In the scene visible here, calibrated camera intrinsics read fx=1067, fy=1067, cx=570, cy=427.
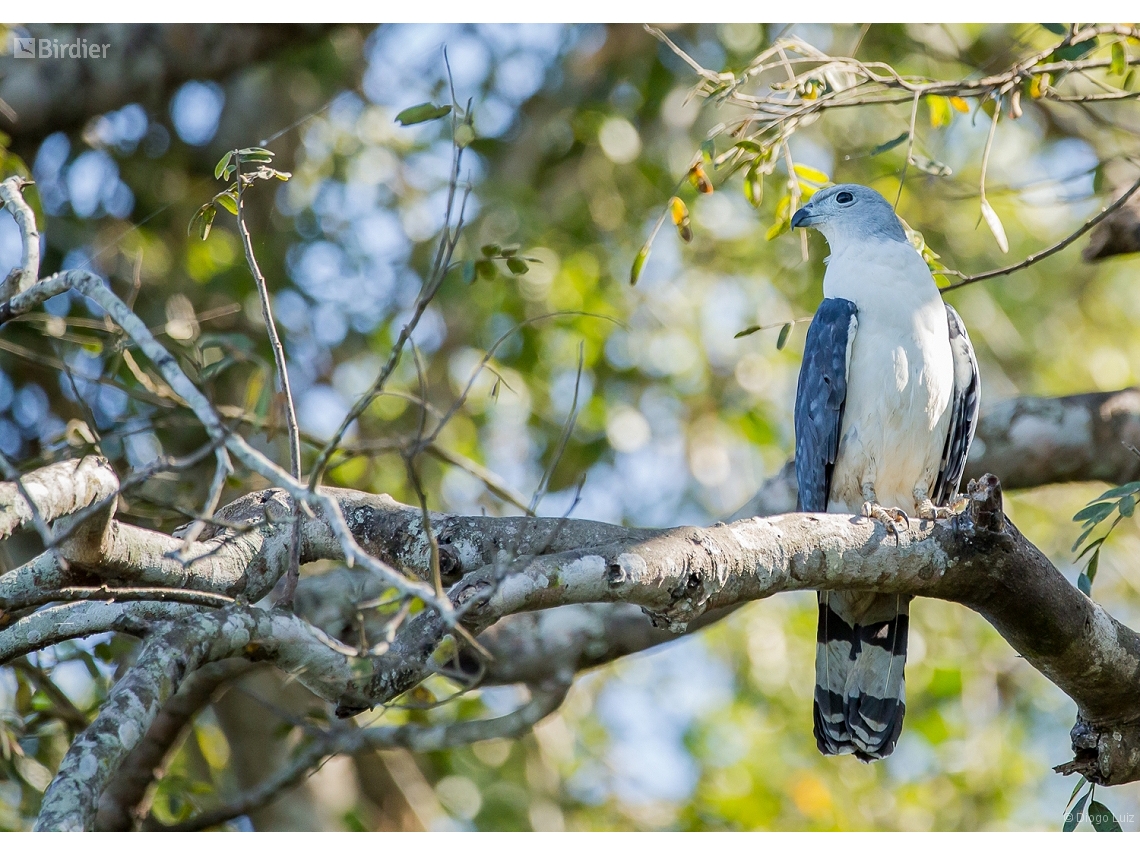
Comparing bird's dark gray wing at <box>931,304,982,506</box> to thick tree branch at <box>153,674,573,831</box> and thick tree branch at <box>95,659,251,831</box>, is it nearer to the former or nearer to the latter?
thick tree branch at <box>153,674,573,831</box>

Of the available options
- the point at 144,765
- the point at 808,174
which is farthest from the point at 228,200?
the point at 144,765

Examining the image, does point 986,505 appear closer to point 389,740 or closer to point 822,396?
point 822,396

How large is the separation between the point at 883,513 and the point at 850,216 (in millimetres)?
1427

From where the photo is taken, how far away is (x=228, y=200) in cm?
277

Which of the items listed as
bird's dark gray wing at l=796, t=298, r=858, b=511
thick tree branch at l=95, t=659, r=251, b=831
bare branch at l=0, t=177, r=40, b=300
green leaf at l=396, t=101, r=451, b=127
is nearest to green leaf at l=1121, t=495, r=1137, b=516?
bird's dark gray wing at l=796, t=298, r=858, b=511

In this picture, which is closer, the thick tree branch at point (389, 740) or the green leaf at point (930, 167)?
the green leaf at point (930, 167)

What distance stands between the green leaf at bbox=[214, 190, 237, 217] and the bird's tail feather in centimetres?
243

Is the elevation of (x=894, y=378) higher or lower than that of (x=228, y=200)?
lower

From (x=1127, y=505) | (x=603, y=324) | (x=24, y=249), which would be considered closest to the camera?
(x=24, y=249)

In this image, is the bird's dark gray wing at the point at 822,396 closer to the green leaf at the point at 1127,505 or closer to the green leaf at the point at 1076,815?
the green leaf at the point at 1127,505

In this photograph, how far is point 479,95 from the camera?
6.11 m

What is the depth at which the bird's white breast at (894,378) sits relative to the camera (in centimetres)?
376

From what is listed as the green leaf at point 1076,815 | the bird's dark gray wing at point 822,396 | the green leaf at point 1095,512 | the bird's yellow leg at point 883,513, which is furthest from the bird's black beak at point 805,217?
the green leaf at point 1076,815

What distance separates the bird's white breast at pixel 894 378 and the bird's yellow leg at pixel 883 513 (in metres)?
0.04
